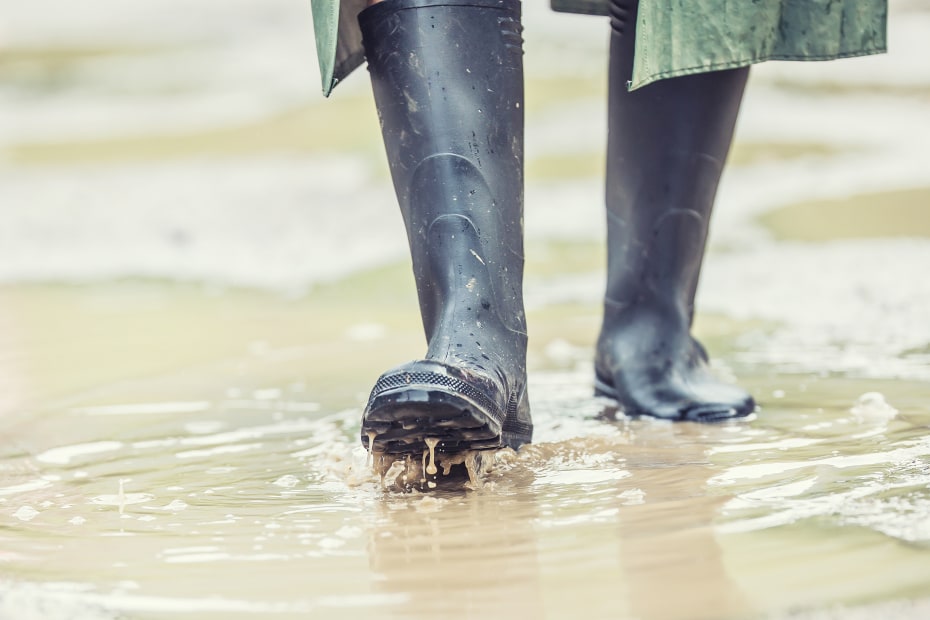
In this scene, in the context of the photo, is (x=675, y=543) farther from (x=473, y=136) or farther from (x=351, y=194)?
(x=351, y=194)

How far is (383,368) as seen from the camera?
2.07 m

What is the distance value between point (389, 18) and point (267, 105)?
16.5 ft

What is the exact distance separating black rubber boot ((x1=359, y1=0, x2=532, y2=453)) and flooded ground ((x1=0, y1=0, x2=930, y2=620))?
14cm

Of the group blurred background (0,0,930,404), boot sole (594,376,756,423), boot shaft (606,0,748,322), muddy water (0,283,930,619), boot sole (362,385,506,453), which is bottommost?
blurred background (0,0,930,404)

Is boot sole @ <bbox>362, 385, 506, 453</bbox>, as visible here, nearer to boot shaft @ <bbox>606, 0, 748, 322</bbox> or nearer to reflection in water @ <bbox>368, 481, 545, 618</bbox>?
reflection in water @ <bbox>368, 481, 545, 618</bbox>

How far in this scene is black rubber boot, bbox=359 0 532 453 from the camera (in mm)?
1238

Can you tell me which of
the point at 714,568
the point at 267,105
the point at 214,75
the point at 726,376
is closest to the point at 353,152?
the point at 267,105

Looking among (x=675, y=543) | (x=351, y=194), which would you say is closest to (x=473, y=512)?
(x=675, y=543)

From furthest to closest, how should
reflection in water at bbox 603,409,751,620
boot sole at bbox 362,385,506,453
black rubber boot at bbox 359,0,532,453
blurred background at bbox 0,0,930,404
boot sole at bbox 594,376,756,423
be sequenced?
blurred background at bbox 0,0,930,404 < boot sole at bbox 594,376,756,423 < black rubber boot at bbox 359,0,532,453 < boot sole at bbox 362,385,506,453 < reflection in water at bbox 603,409,751,620

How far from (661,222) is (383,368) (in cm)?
67

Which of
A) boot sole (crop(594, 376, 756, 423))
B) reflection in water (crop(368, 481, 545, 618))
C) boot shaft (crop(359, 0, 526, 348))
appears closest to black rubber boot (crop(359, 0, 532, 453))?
boot shaft (crop(359, 0, 526, 348))

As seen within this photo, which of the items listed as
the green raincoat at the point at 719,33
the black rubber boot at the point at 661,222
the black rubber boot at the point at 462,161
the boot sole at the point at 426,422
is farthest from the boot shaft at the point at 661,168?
the boot sole at the point at 426,422

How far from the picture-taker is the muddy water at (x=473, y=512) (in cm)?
87

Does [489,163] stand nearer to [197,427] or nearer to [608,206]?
[608,206]
